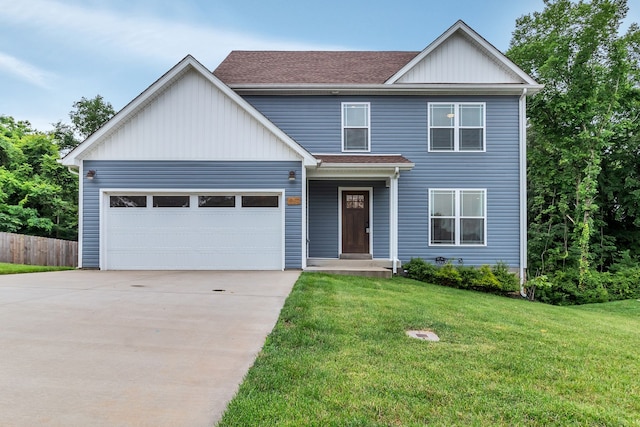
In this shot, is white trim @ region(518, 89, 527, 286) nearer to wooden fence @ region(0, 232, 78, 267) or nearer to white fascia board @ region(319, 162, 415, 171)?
white fascia board @ region(319, 162, 415, 171)

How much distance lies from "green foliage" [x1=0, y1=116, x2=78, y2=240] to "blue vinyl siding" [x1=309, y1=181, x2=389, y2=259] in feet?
43.4

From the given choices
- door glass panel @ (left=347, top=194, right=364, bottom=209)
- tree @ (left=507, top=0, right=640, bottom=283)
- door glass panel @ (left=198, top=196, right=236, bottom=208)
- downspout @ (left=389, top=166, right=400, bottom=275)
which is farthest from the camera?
tree @ (left=507, top=0, right=640, bottom=283)

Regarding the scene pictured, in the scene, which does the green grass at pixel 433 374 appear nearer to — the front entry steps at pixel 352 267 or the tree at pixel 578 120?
the front entry steps at pixel 352 267

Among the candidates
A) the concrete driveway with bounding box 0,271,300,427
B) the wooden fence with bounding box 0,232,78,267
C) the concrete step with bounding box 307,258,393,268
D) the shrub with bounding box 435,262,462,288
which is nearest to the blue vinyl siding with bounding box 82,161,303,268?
the concrete step with bounding box 307,258,393,268

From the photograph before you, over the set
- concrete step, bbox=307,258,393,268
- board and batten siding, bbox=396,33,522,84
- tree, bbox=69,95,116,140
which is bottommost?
concrete step, bbox=307,258,393,268

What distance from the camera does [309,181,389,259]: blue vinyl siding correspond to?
1141 cm

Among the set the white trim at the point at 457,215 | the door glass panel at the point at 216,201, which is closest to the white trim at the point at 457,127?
the white trim at the point at 457,215

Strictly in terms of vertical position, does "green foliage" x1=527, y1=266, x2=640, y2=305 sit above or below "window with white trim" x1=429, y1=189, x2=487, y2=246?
below

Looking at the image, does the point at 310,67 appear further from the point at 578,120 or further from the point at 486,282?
the point at 578,120

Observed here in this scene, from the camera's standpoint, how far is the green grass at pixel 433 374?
92.7 inches

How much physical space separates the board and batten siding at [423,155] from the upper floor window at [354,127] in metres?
0.19

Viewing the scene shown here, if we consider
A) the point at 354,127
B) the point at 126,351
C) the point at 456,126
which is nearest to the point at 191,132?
the point at 354,127

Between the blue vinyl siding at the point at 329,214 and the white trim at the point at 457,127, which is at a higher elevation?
the white trim at the point at 457,127

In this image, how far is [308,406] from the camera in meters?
2.41
